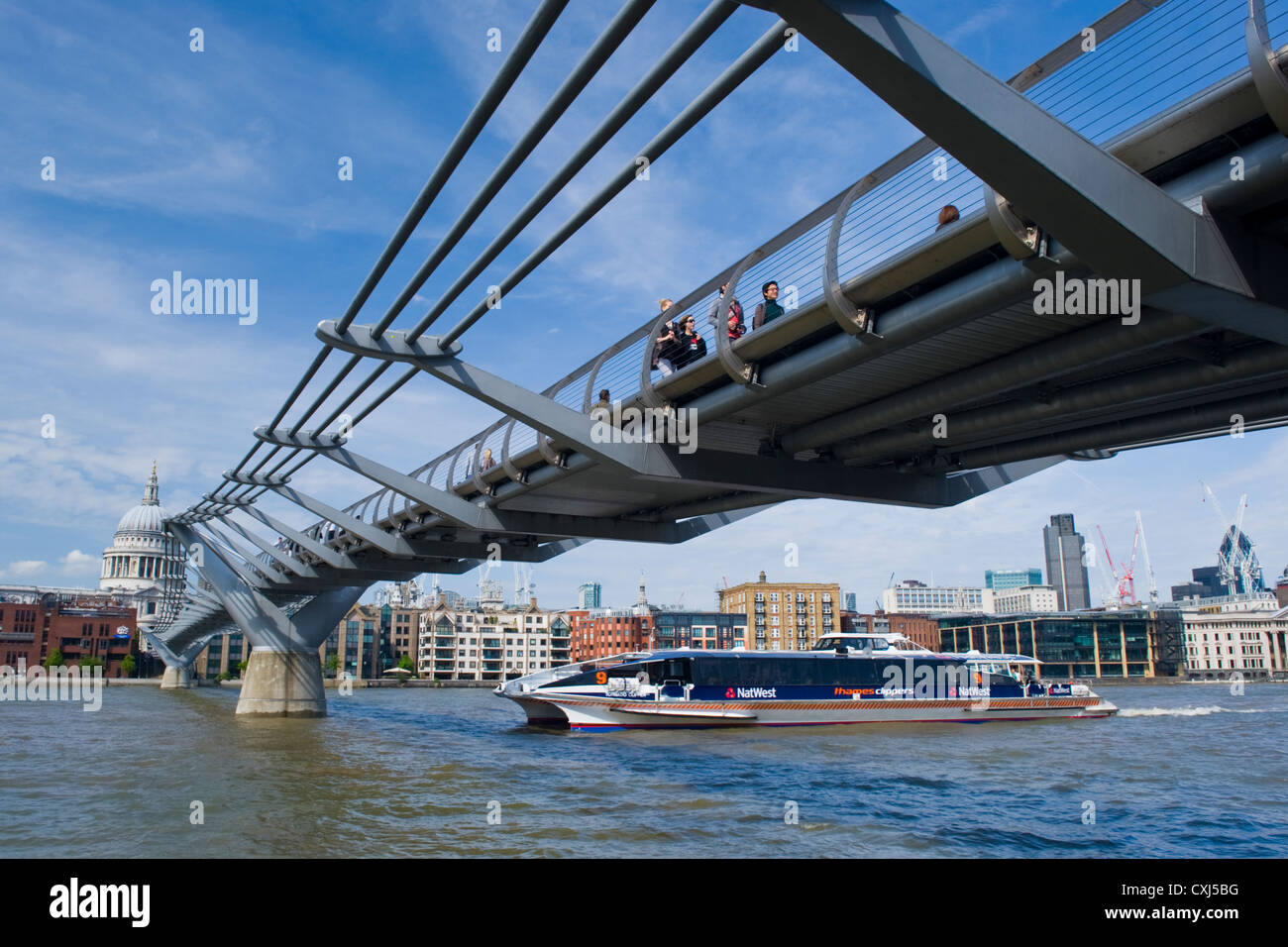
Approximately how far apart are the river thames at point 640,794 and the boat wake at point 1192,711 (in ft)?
50.8

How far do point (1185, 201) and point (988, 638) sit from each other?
153178mm

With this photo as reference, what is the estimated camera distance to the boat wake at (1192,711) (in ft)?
173

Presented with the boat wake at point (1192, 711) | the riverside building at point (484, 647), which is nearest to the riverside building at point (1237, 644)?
the riverside building at point (484, 647)

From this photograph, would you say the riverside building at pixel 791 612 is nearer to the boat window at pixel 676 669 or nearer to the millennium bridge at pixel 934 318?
the boat window at pixel 676 669

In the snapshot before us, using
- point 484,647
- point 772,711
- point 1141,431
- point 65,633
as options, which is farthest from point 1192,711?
point 65,633

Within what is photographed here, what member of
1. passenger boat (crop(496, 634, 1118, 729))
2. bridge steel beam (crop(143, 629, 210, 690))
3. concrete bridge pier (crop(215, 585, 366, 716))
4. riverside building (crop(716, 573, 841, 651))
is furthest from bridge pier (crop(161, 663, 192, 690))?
passenger boat (crop(496, 634, 1118, 729))

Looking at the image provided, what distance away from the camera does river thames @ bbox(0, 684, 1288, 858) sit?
14.8 metres

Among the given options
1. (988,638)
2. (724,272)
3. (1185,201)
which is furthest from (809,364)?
(988,638)

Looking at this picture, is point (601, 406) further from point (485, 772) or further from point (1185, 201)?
point (485, 772)

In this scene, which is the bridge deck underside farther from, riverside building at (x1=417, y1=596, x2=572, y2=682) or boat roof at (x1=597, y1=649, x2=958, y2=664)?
riverside building at (x1=417, y1=596, x2=572, y2=682)

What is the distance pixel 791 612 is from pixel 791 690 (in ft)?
297

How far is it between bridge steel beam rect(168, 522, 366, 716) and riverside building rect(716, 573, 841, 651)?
87.4 m

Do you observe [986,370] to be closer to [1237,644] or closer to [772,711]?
[772,711]
